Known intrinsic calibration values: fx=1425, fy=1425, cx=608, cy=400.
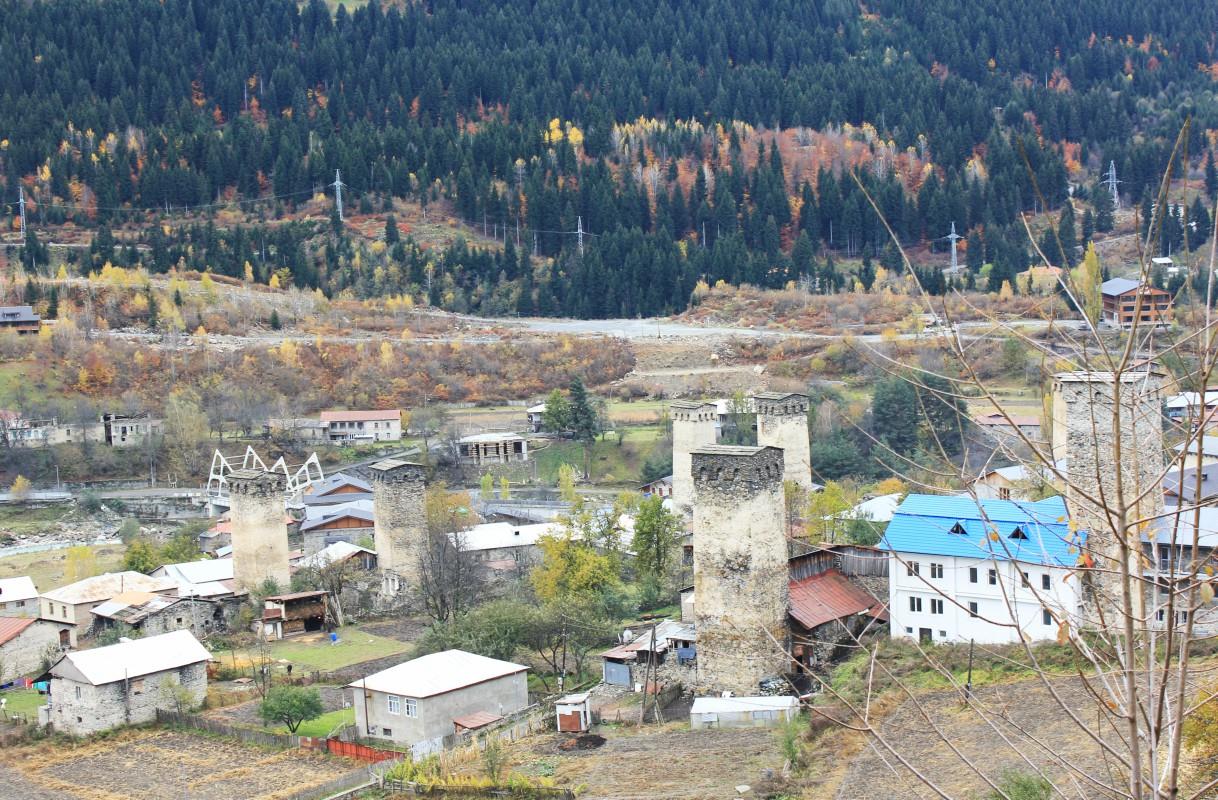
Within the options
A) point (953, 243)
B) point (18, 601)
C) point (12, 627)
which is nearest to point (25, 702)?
point (12, 627)

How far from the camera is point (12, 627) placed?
28.7 meters

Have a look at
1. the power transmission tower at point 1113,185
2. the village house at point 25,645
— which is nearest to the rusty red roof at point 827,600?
the village house at point 25,645

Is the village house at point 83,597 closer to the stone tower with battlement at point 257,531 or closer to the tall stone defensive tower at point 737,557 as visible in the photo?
the stone tower with battlement at point 257,531

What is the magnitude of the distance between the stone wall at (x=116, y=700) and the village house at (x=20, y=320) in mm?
36909

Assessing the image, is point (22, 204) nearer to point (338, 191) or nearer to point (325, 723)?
point (338, 191)

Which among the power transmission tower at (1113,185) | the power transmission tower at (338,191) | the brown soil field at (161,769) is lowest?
the brown soil field at (161,769)

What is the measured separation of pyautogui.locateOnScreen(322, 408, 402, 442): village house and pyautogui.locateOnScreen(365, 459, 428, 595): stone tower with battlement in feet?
61.5

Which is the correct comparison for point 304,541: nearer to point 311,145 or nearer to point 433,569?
point 433,569

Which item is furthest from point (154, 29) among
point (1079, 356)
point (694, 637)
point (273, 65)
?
point (1079, 356)

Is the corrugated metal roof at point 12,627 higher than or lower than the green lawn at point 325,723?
higher

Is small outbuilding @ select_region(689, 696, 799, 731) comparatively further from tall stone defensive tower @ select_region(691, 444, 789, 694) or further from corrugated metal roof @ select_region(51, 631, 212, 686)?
corrugated metal roof @ select_region(51, 631, 212, 686)

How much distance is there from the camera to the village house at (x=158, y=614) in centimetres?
3019

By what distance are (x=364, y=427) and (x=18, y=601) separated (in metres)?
20.7

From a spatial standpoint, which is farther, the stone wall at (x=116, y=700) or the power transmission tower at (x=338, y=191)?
the power transmission tower at (x=338, y=191)
